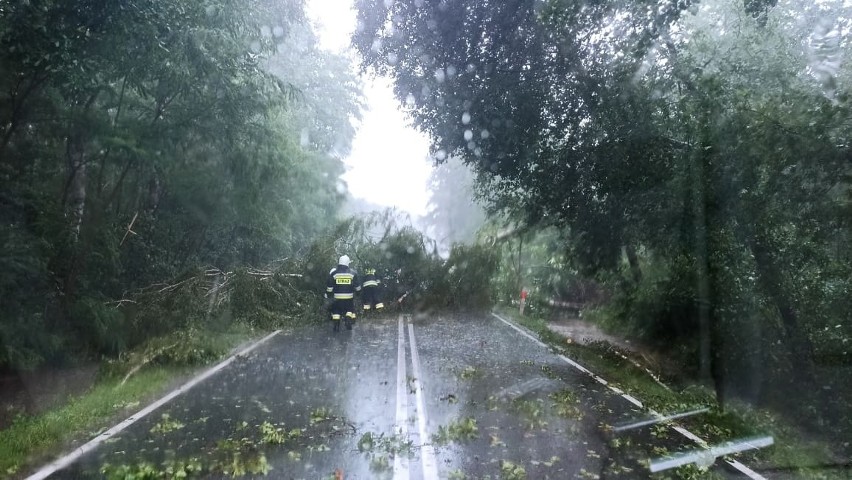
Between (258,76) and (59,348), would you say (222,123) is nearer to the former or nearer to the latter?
(258,76)

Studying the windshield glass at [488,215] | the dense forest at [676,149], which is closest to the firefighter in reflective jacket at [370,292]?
the windshield glass at [488,215]

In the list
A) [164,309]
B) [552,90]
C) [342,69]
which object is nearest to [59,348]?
[164,309]

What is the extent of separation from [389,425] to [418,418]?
46 cm

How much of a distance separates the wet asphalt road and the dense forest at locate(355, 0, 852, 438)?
288cm

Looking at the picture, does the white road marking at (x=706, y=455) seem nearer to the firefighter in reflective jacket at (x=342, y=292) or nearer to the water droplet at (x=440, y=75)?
the firefighter in reflective jacket at (x=342, y=292)

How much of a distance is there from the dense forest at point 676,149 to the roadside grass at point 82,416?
7.87 m

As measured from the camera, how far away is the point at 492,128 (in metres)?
14.1

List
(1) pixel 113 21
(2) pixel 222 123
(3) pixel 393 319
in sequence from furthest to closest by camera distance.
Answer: (3) pixel 393 319 < (2) pixel 222 123 < (1) pixel 113 21

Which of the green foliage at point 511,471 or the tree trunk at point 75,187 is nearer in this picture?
the green foliage at point 511,471

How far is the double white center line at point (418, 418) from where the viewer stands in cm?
568

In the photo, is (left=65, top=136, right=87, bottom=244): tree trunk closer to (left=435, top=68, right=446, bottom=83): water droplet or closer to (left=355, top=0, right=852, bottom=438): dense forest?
(left=355, top=0, right=852, bottom=438): dense forest

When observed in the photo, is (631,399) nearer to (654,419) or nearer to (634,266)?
(654,419)

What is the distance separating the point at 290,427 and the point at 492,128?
29.0 ft

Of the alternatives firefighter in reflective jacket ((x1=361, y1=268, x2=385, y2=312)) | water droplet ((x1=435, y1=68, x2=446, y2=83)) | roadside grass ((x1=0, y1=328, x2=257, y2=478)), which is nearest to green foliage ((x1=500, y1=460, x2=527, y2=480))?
roadside grass ((x1=0, y1=328, x2=257, y2=478))
